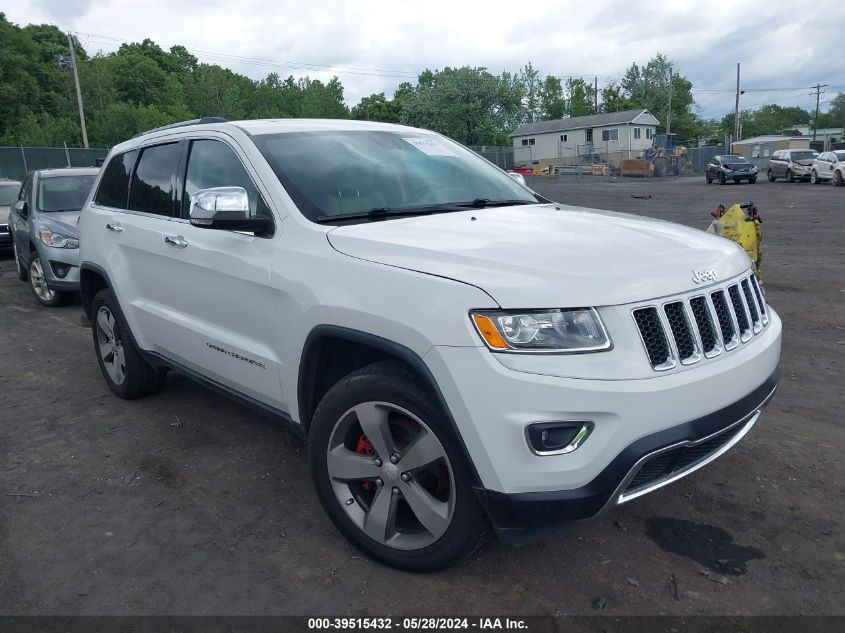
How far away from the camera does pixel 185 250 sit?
3875mm

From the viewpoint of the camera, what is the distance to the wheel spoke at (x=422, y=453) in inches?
103

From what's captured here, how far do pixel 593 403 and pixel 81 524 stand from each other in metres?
2.58

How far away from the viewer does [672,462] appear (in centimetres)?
259

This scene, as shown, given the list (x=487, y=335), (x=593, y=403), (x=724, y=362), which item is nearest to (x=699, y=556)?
(x=724, y=362)

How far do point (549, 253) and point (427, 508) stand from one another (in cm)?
107

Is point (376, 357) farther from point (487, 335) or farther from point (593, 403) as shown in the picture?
point (593, 403)

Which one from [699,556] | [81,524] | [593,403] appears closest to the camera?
[593,403]

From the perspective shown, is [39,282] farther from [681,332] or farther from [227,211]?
[681,332]

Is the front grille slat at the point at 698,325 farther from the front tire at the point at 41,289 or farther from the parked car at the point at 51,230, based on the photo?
the front tire at the point at 41,289

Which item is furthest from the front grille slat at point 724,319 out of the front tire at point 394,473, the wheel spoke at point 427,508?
the wheel spoke at point 427,508

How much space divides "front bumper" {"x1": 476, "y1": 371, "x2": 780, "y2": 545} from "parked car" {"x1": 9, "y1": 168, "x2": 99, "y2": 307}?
7.55 metres

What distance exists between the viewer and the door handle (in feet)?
12.7

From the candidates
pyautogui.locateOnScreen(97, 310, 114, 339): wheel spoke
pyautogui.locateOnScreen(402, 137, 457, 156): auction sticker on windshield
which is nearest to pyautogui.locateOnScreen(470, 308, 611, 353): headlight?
pyautogui.locateOnScreen(402, 137, 457, 156): auction sticker on windshield

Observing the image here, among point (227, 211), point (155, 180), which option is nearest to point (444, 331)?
point (227, 211)
